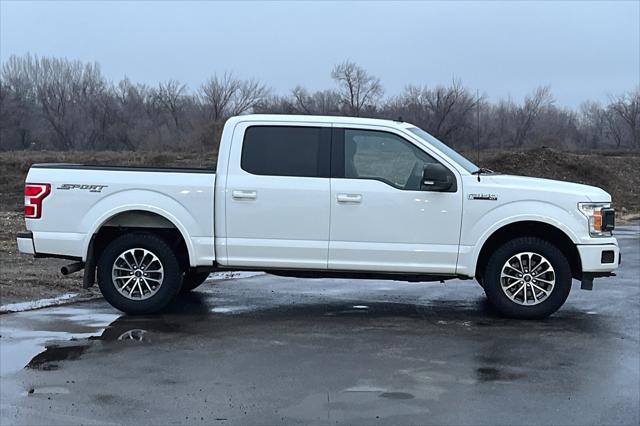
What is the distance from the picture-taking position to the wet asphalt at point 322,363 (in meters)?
5.05

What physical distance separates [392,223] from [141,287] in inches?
109

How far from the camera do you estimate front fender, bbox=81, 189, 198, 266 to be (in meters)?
7.97

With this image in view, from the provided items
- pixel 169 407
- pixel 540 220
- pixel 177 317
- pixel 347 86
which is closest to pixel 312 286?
pixel 177 317

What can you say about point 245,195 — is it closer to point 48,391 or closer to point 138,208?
point 138,208

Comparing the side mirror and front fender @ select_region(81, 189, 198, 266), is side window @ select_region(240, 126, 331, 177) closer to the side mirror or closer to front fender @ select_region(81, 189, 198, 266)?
front fender @ select_region(81, 189, 198, 266)

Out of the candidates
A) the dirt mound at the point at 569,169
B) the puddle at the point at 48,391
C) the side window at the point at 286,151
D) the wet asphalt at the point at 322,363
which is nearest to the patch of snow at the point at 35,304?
the wet asphalt at the point at 322,363

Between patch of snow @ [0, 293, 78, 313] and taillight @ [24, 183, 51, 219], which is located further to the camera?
patch of snow @ [0, 293, 78, 313]

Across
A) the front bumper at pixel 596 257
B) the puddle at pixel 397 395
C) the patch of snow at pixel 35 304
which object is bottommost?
the patch of snow at pixel 35 304

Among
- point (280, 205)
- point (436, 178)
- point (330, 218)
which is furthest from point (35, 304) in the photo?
point (436, 178)

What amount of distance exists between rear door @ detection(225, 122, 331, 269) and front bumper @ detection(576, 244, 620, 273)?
2685 mm

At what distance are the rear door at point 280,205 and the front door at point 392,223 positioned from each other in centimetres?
17

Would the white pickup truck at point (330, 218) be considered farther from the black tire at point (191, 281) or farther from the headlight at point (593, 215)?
the black tire at point (191, 281)

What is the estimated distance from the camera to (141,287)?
8.04 m

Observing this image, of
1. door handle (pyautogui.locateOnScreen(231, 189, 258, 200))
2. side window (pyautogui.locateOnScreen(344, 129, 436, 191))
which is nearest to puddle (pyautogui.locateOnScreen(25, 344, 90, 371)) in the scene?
door handle (pyautogui.locateOnScreen(231, 189, 258, 200))
